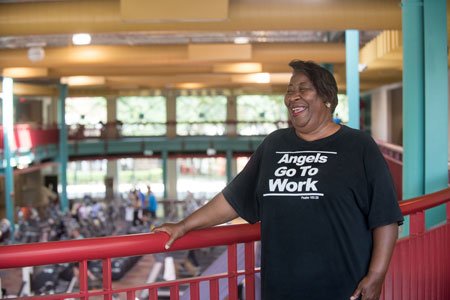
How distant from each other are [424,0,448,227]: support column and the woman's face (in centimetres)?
390

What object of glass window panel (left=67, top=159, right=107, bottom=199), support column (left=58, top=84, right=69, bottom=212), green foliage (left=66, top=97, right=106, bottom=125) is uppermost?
green foliage (left=66, top=97, right=106, bottom=125)

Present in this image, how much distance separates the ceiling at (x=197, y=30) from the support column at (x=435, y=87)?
8.67ft

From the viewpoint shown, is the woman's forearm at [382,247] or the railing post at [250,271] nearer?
the woman's forearm at [382,247]

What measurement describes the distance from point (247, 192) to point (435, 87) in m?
4.07

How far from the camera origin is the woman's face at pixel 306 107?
7.51ft

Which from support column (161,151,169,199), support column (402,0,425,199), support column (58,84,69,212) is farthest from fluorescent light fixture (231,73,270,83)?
support column (402,0,425,199)

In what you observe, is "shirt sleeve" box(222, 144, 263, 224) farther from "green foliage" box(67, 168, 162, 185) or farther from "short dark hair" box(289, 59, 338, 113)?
"green foliage" box(67, 168, 162, 185)

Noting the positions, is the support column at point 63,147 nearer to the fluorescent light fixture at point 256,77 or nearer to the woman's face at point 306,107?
the fluorescent light fixture at point 256,77

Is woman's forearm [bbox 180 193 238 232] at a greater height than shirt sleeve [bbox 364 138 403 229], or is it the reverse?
shirt sleeve [bbox 364 138 403 229]

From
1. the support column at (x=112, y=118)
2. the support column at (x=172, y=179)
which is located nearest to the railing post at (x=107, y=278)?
the support column at (x=172, y=179)

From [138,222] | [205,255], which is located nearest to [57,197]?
[138,222]

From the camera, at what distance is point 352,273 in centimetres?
219

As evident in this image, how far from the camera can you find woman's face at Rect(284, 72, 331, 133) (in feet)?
7.51

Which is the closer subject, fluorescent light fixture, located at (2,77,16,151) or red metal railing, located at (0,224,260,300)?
red metal railing, located at (0,224,260,300)
